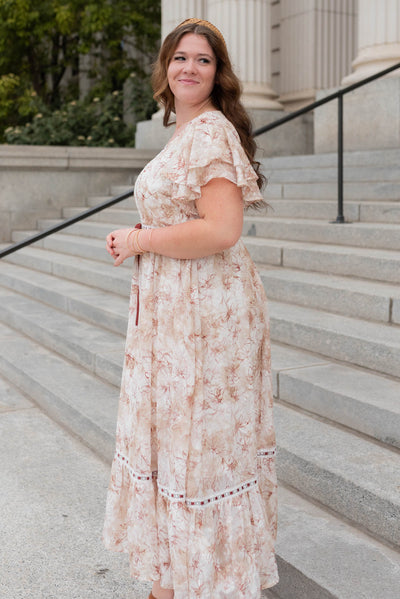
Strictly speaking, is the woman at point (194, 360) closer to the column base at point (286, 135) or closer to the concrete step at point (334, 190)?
the concrete step at point (334, 190)

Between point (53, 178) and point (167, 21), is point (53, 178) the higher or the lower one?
the lower one

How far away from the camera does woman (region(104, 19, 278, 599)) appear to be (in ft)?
7.31

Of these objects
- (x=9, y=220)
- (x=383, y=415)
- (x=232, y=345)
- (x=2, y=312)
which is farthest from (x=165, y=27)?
(x=232, y=345)

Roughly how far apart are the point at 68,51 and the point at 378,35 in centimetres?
1065

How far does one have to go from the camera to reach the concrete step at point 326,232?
5.40 m

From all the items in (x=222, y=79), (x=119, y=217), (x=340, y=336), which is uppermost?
(x=222, y=79)

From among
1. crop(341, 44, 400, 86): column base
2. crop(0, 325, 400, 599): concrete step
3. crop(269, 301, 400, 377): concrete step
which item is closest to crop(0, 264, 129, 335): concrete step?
crop(269, 301, 400, 377): concrete step

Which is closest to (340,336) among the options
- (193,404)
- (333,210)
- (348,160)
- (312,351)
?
(312,351)

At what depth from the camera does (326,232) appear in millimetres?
5926

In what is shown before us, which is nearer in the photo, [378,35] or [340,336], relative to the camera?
[340,336]

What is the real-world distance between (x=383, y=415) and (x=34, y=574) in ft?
5.34

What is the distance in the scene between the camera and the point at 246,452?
2350 mm

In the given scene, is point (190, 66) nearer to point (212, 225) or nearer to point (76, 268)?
point (212, 225)

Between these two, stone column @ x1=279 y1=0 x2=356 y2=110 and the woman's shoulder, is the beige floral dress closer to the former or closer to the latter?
the woman's shoulder
